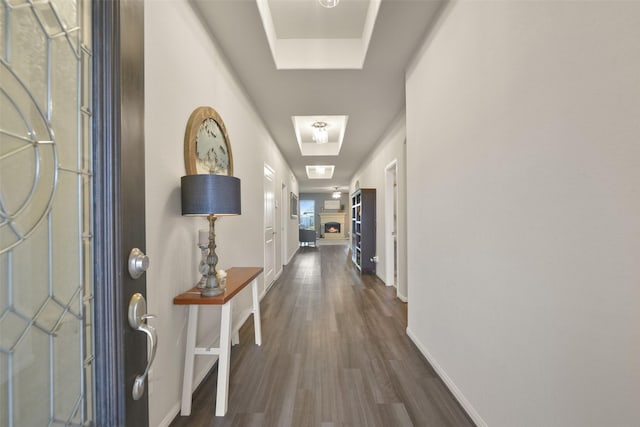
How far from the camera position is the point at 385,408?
167 centimetres

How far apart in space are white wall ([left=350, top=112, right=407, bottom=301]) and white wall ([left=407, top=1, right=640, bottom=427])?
6.51 feet

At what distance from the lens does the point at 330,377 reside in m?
1.99

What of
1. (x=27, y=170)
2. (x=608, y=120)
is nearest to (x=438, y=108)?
(x=608, y=120)

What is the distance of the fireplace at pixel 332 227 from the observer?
13.9 meters

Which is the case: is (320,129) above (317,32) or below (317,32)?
below

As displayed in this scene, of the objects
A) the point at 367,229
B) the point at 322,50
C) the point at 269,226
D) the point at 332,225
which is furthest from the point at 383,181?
the point at 332,225

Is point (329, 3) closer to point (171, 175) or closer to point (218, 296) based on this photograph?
point (171, 175)

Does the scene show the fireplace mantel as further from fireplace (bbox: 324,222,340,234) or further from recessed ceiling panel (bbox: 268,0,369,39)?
recessed ceiling panel (bbox: 268,0,369,39)

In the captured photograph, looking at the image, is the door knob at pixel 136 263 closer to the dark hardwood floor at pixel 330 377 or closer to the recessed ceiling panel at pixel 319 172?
the dark hardwood floor at pixel 330 377

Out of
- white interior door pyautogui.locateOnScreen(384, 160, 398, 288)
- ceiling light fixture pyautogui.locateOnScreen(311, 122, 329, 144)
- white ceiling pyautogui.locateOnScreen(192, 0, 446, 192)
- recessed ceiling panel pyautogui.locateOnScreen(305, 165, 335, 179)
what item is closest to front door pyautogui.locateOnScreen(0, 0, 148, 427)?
white ceiling pyautogui.locateOnScreen(192, 0, 446, 192)

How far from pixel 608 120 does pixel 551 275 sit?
54cm

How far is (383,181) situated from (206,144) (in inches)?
136

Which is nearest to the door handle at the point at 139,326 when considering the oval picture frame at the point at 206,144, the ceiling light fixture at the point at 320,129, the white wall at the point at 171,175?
the white wall at the point at 171,175

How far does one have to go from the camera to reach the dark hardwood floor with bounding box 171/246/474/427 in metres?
1.60
